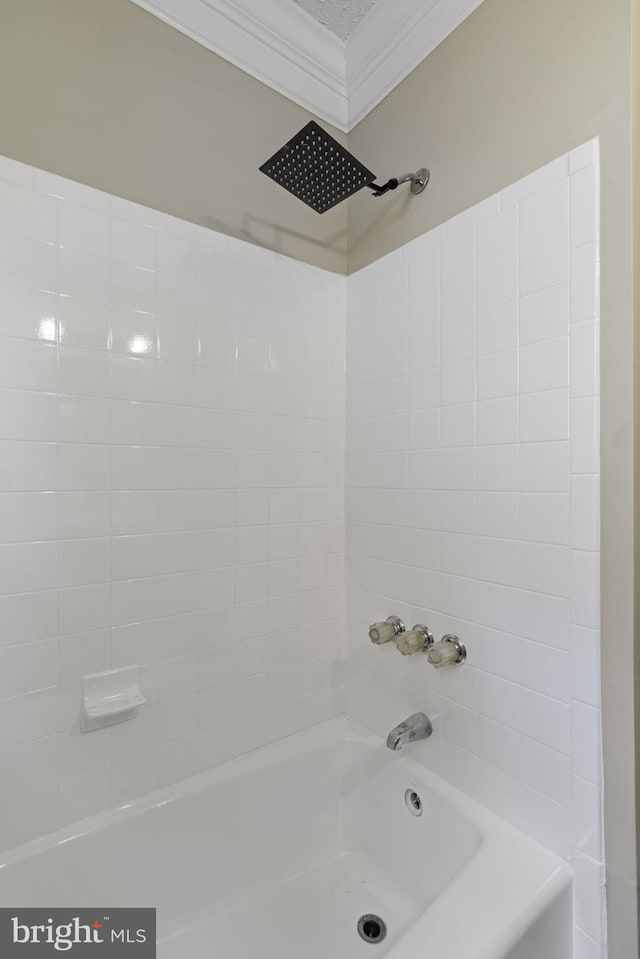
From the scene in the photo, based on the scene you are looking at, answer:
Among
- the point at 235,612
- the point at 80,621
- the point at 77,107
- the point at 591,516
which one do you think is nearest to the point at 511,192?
the point at 591,516

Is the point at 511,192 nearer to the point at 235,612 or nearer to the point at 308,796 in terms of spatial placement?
the point at 235,612

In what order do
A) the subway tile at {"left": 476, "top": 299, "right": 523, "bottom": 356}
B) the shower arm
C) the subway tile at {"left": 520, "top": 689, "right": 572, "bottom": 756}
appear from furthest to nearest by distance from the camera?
1. the shower arm
2. the subway tile at {"left": 476, "top": 299, "right": 523, "bottom": 356}
3. the subway tile at {"left": 520, "top": 689, "right": 572, "bottom": 756}

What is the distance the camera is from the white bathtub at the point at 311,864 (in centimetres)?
102

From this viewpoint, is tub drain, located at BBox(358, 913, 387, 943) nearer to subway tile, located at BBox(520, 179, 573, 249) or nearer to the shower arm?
subway tile, located at BBox(520, 179, 573, 249)

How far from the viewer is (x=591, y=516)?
103 centimetres

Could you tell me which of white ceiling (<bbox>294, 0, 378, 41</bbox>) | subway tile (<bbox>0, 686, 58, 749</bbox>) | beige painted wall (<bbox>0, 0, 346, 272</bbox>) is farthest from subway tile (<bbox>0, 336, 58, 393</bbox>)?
white ceiling (<bbox>294, 0, 378, 41</bbox>)

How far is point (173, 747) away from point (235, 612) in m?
0.40

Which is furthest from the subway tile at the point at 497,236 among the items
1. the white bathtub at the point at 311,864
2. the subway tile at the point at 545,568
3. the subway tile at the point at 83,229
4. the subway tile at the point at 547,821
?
the white bathtub at the point at 311,864

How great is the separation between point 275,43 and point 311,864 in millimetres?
2618

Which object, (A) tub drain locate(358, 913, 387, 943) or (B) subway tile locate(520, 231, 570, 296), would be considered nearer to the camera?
(B) subway tile locate(520, 231, 570, 296)

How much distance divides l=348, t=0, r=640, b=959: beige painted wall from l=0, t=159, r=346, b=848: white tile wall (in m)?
0.60

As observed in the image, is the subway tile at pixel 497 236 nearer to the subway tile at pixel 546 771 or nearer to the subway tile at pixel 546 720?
the subway tile at pixel 546 720

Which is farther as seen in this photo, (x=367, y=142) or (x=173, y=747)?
(x=367, y=142)
